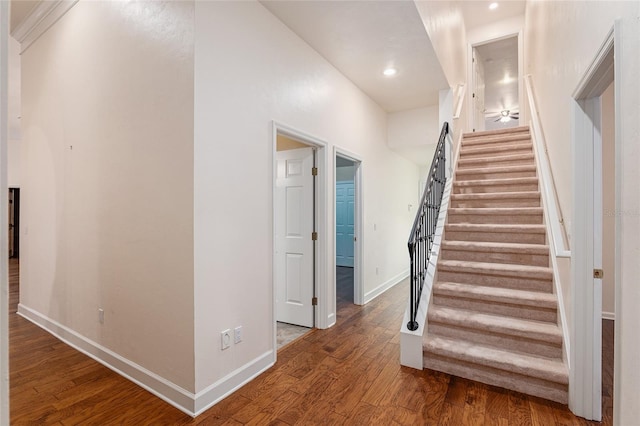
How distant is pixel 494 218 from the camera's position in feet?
11.5

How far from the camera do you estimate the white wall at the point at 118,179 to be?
210 centimetres

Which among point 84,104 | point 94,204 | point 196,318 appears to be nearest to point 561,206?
point 196,318

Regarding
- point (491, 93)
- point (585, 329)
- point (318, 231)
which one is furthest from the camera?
point (491, 93)

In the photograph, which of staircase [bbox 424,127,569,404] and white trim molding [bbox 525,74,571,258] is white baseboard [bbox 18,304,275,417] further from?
white trim molding [bbox 525,74,571,258]

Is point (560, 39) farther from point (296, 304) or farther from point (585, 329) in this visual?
point (296, 304)

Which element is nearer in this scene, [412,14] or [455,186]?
[412,14]

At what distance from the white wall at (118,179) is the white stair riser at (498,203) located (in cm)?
320

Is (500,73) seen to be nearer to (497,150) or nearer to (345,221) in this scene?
(497,150)

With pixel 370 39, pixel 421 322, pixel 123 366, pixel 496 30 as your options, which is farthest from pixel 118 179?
pixel 496 30

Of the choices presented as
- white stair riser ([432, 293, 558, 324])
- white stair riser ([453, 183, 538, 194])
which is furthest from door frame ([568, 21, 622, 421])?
white stair riser ([453, 183, 538, 194])

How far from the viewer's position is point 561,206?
9.11ft

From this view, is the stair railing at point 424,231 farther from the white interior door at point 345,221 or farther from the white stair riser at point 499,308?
the white interior door at point 345,221

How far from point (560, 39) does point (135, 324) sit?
4292 mm

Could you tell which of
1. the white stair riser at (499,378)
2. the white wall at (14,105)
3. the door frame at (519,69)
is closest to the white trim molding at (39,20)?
the white wall at (14,105)
